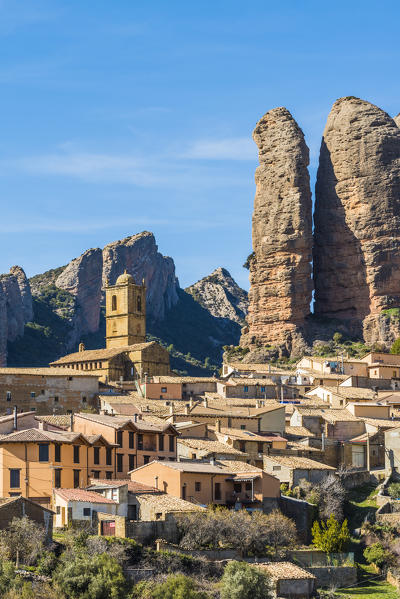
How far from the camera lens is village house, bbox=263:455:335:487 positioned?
7356 centimetres

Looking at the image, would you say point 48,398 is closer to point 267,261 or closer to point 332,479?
point 332,479

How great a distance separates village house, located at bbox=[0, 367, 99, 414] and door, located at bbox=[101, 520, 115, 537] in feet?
114

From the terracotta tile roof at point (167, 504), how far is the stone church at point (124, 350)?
137ft

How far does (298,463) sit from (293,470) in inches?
75.8

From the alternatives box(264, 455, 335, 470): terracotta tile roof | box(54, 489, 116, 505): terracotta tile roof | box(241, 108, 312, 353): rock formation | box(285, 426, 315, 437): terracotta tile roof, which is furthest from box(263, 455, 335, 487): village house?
box(241, 108, 312, 353): rock formation

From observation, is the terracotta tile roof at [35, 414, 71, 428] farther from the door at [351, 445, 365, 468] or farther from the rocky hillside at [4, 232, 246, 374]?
the rocky hillside at [4, 232, 246, 374]

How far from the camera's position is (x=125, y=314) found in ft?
397

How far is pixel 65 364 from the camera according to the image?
113125 millimetres

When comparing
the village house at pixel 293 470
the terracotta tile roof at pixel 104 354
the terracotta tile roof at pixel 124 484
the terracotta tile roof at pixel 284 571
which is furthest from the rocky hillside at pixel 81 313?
the terracotta tile roof at pixel 284 571

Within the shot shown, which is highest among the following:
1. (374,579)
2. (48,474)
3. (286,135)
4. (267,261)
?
(286,135)

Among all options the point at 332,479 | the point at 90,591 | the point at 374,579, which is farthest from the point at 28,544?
the point at 332,479

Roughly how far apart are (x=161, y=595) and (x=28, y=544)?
5.50m

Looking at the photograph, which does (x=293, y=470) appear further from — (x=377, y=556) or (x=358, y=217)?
(x=358, y=217)

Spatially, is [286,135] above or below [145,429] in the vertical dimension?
above
